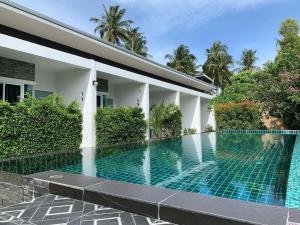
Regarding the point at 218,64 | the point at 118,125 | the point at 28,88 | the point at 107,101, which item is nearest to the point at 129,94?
the point at 107,101

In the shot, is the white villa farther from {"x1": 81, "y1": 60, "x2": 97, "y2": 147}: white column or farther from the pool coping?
the pool coping

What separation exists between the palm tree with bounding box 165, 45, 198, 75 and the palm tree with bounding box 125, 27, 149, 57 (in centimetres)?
608

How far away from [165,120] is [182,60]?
108ft

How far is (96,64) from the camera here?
1380cm

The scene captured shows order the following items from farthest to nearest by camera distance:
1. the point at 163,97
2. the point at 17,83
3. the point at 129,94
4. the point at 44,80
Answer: the point at 163,97 → the point at 129,94 → the point at 44,80 → the point at 17,83

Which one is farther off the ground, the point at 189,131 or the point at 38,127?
the point at 38,127

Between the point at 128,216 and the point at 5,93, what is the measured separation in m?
10.1

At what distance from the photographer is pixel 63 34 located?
13672 mm

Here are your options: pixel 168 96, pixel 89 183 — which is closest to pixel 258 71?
pixel 168 96

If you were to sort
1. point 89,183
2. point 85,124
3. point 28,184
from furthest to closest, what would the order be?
point 85,124 → point 28,184 → point 89,183

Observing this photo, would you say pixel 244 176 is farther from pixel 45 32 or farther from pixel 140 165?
pixel 45 32

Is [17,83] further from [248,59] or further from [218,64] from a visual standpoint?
[248,59]

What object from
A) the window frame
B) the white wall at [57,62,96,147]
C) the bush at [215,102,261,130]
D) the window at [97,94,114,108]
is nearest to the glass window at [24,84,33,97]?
the window frame

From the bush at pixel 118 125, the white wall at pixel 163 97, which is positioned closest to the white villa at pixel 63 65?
the bush at pixel 118 125
